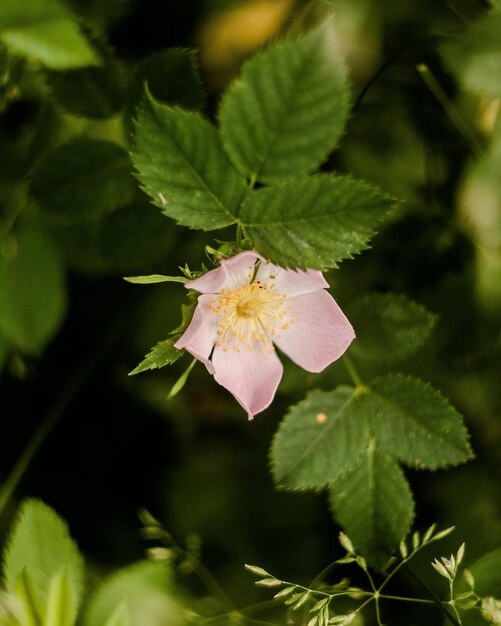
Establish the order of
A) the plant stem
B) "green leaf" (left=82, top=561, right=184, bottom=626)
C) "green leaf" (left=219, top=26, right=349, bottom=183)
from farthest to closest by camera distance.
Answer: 1. the plant stem
2. "green leaf" (left=82, top=561, right=184, bottom=626)
3. "green leaf" (left=219, top=26, right=349, bottom=183)

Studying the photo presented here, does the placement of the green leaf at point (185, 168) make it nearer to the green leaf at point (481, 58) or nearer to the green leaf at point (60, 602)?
the green leaf at point (481, 58)

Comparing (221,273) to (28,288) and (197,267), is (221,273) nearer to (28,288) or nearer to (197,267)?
(197,267)

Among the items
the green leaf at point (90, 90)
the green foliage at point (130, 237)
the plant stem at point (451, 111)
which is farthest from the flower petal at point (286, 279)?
the plant stem at point (451, 111)

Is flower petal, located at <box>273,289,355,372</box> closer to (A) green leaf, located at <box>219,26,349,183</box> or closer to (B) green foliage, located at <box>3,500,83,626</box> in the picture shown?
(A) green leaf, located at <box>219,26,349,183</box>

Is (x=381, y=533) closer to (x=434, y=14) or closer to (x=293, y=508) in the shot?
(x=293, y=508)

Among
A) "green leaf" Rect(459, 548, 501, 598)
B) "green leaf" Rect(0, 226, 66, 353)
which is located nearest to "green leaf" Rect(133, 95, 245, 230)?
"green leaf" Rect(0, 226, 66, 353)

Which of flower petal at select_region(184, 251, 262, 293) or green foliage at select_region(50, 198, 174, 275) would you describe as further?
green foliage at select_region(50, 198, 174, 275)
